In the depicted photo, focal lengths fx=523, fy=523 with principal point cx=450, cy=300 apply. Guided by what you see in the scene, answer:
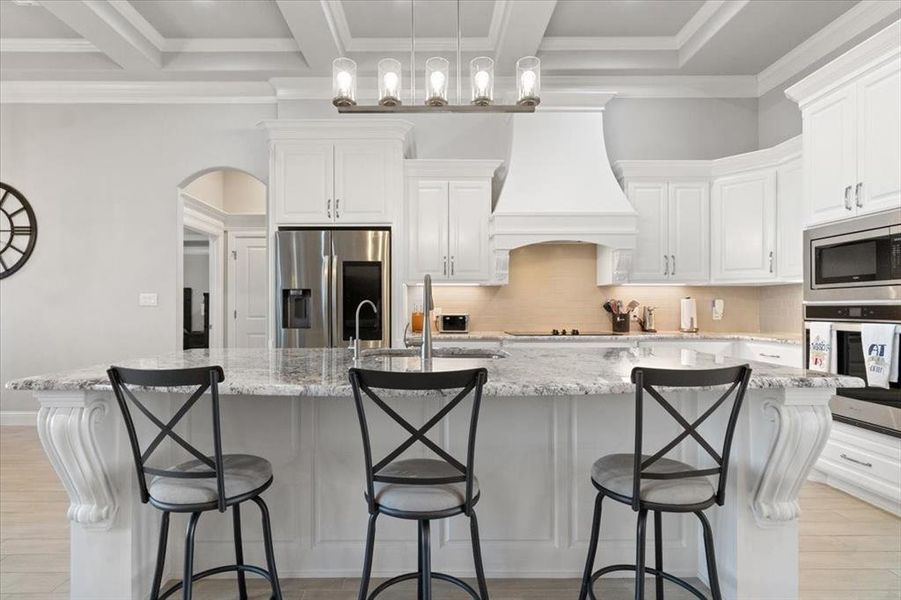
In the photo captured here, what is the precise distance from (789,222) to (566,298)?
1863 millimetres

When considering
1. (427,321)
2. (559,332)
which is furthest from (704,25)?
(427,321)

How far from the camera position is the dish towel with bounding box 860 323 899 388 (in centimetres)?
272

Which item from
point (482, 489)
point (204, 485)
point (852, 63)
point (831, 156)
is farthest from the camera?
point (831, 156)

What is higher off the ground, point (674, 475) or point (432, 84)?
point (432, 84)

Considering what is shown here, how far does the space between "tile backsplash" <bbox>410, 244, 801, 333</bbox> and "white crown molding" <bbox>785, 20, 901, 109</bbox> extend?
195 cm

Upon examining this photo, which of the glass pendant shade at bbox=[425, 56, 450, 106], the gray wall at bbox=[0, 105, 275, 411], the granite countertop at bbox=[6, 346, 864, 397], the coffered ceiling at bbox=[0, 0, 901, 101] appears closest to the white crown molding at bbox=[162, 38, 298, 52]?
the coffered ceiling at bbox=[0, 0, 901, 101]

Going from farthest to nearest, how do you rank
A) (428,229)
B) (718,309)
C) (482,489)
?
(718,309) < (428,229) < (482,489)

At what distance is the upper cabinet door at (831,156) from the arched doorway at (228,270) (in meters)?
5.49

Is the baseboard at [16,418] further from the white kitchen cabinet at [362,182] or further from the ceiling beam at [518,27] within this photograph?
the ceiling beam at [518,27]

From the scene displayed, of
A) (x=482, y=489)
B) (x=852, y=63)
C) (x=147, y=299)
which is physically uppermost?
(x=852, y=63)

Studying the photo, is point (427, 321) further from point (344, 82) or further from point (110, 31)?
point (110, 31)

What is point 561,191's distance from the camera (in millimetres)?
4371

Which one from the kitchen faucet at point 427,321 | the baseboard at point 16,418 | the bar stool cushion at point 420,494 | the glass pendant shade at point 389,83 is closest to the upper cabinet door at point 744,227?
the glass pendant shade at point 389,83

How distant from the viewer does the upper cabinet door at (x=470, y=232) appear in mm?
4508
